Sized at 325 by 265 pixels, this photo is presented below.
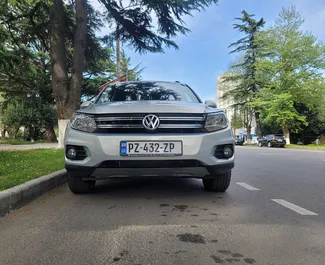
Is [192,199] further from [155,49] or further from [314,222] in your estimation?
[155,49]

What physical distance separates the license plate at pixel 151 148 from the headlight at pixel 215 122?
0.45 meters

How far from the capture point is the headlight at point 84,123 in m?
3.91

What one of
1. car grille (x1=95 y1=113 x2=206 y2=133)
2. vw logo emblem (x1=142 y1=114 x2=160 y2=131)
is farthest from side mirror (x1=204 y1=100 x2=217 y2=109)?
vw logo emblem (x1=142 y1=114 x2=160 y2=131)

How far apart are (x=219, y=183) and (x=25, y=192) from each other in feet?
8.47

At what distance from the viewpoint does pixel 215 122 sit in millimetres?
4043

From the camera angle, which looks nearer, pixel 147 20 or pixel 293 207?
pixel 293 207

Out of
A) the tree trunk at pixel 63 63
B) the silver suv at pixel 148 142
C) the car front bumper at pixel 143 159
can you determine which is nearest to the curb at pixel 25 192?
the silver suv at pixel 148 142

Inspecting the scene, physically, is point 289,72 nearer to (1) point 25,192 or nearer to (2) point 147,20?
(2) point 147,20

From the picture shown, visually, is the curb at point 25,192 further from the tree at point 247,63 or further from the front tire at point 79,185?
the tree at point 247,63

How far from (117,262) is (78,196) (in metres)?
2.30

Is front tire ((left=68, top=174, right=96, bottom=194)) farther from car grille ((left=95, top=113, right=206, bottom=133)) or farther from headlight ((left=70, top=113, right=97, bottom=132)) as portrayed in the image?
car grille ((left=95, top=113, right=206, bottom=133))

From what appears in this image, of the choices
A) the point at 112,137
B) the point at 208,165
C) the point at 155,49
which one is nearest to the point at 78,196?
the point at 112,137

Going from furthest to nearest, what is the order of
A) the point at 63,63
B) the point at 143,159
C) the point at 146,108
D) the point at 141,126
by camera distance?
the point at 63,63 < the point at 146,108 < the point at 141,126 < the point at 143,159

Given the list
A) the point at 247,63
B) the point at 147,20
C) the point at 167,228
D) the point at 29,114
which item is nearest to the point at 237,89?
the point at 247,63
